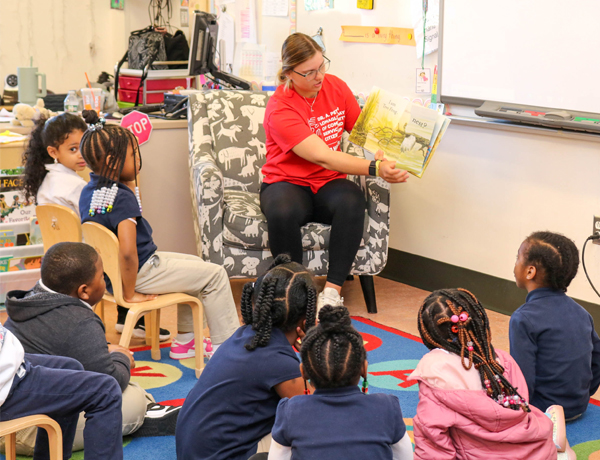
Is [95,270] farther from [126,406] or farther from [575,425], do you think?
[575,425]

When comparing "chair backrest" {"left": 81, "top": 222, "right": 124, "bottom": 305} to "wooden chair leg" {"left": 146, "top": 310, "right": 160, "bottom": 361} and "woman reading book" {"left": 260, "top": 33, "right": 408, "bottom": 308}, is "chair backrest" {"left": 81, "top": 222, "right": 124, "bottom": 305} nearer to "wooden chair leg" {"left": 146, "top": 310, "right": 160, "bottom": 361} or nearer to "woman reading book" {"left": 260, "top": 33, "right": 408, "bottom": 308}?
"wooden chair leg" {"left": 146, "top": 310, "right": 160, "bottom": 361}

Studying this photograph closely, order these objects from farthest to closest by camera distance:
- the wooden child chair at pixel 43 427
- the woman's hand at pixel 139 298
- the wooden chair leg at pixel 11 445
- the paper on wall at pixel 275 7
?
1. the paper on wall at pixel 275 7
2. the woman's hand at pixel 139 298
3. the wooden chair leg at pixel 11 445
4. the wooden child chair at pixel 43 427

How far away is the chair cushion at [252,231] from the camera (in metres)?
2.57

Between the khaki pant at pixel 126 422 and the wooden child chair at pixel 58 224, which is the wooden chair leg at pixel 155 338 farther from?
the khaki pant at pixel 126 422

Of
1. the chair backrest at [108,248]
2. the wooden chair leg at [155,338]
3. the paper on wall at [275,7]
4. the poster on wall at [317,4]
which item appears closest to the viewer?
the chair backrest at [108,248]

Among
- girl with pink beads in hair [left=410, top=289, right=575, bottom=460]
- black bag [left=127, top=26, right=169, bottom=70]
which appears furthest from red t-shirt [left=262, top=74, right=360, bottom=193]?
black bag [left=127, top=26, right=169, bottom=70]

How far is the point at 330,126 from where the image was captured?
2645 mm

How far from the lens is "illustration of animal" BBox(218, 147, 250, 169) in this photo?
9.61ft

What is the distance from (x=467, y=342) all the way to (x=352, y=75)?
219 cm

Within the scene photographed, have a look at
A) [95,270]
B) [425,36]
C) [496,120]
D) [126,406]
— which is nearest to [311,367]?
[95,270]

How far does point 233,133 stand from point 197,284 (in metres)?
1.05

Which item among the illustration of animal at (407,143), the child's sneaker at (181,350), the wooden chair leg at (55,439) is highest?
the illustration of animal at (407,143)

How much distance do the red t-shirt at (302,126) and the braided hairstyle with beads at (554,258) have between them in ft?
3.52

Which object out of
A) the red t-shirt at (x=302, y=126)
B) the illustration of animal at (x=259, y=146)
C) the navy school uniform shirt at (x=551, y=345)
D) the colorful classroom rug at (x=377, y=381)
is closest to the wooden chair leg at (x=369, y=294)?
the colorful classroom rug at (x=377, y=381)
